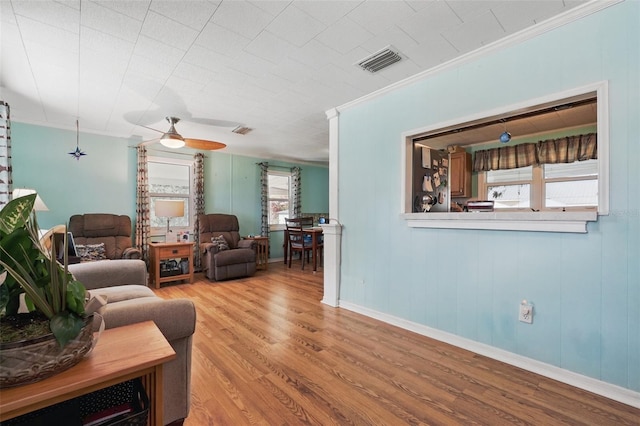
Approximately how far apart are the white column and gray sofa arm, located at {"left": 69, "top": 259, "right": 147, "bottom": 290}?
1.96 meters

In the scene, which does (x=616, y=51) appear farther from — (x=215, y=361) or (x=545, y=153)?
Result: (x=215, y=361)

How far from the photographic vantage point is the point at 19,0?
176 cm

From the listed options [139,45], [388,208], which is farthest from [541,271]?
[139,45]

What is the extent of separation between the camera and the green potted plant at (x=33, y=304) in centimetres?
82

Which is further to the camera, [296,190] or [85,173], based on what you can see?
[296,190]

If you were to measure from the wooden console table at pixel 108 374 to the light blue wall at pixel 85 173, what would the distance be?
4333 millimetres

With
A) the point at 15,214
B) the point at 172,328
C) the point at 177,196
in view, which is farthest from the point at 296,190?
the point at 15,214

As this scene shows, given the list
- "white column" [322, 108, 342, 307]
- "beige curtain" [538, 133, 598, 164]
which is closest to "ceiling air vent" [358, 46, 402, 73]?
"white column" [322, 108, 342, 307]

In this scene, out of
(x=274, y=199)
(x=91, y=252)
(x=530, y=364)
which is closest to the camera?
(x=530, y=364)

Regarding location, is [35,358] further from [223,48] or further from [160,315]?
[223,48]

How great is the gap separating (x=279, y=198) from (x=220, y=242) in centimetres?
213

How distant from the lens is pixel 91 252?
400 centimetres

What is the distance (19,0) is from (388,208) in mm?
3077

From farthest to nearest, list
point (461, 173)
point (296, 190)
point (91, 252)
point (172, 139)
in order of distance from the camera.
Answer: point (296, 190) < point (461, 173) < point (91, 252) < point (172, 139)
